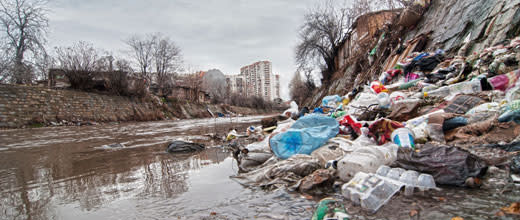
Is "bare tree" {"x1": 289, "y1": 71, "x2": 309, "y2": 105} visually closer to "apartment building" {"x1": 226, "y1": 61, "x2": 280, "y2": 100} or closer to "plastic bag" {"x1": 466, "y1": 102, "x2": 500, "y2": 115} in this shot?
"plastic bag" {"x1": 466, "y1": 102, "x2": 500, "y2": 115}

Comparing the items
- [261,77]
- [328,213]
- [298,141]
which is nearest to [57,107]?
[298,141]

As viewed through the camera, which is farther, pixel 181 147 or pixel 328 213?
pixel 181 147

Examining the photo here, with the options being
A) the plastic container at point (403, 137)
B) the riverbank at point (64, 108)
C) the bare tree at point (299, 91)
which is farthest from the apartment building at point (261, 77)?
the plastic container at point (403, 137)

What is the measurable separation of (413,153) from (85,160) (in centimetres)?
435

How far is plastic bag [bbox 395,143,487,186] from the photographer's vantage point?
1.61 meters

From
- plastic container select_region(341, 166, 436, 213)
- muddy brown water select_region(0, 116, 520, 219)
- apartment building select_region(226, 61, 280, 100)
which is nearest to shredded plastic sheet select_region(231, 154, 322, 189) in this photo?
muddy brown water select_region(0, 116, 520, 219)

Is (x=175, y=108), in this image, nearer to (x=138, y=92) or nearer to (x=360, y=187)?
(x=138, y=92)

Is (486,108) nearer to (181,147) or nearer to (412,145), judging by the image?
(412,145)

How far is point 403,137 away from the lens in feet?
7.83

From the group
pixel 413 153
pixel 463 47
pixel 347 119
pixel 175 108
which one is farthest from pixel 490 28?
pixel 175 108

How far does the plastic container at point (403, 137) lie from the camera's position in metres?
2.33

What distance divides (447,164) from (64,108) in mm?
A: 16316

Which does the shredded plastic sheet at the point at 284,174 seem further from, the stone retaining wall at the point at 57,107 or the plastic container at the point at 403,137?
the stone retaining wall at the point at 57,107

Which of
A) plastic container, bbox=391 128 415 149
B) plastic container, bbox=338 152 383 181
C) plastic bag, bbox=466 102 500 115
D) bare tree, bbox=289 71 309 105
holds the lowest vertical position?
plastic container, bbox=338 152 383 181
